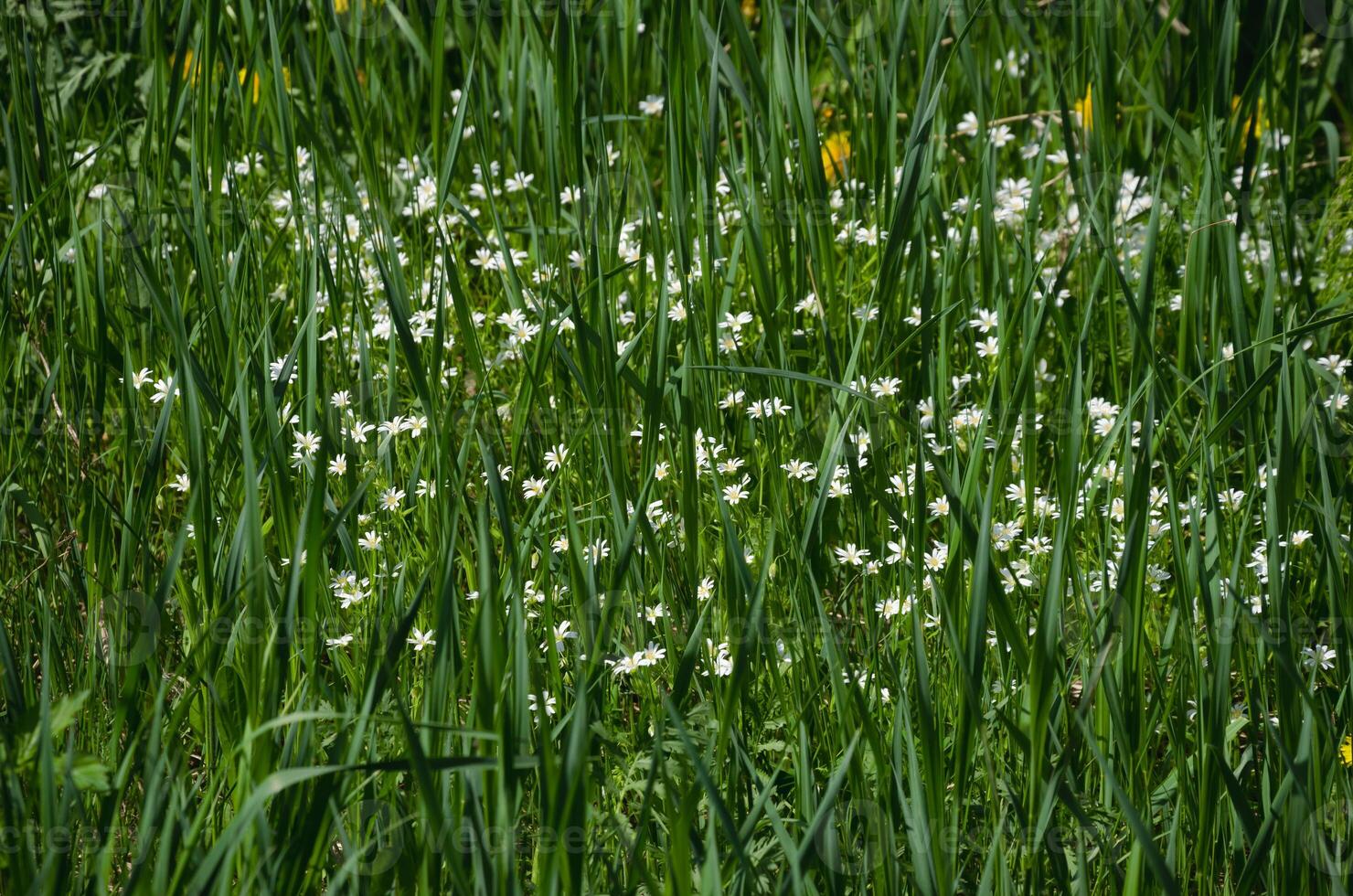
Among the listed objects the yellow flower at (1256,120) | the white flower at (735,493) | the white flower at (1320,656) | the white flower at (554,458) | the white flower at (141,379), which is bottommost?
the white flower at (1320,656)

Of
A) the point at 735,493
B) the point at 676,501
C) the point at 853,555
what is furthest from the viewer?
the point at 676,501

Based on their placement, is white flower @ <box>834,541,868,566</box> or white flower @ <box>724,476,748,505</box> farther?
white flower @ <box>724,476,748,505</box>

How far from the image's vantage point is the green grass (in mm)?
1464

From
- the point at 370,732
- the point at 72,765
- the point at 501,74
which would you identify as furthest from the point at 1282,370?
the point at 501,74

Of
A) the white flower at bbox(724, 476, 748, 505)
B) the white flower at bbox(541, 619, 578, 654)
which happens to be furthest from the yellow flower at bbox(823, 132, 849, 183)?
the white flower at bbox(541, 619, 578, 654)

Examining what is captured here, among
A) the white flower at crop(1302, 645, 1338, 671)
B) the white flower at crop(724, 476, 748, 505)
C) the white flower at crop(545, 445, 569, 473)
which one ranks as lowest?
the white flower at crop(1302, 645, 1338, 671)

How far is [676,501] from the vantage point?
7.60ft

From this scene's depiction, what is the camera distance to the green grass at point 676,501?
1.46 meters

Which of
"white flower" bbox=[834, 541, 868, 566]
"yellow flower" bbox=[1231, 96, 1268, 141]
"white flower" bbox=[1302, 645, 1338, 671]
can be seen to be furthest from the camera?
"yellow flower" bbox=[1231, 96, 1268, 141]

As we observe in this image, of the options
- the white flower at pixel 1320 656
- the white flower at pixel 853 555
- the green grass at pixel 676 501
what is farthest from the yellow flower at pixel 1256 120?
the white flower at pixel 853 555

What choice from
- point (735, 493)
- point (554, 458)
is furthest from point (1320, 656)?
point (554, 458)

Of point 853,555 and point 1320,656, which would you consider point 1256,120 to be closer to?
point 1320,656

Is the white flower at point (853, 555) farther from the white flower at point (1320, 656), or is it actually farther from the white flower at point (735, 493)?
the white flower at point (1320, 656)

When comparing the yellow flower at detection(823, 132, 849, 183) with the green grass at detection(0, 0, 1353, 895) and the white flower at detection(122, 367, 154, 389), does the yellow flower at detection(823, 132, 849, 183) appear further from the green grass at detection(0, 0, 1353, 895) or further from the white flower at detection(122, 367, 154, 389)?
the white flower at detection(122, 367, 154, 389)
